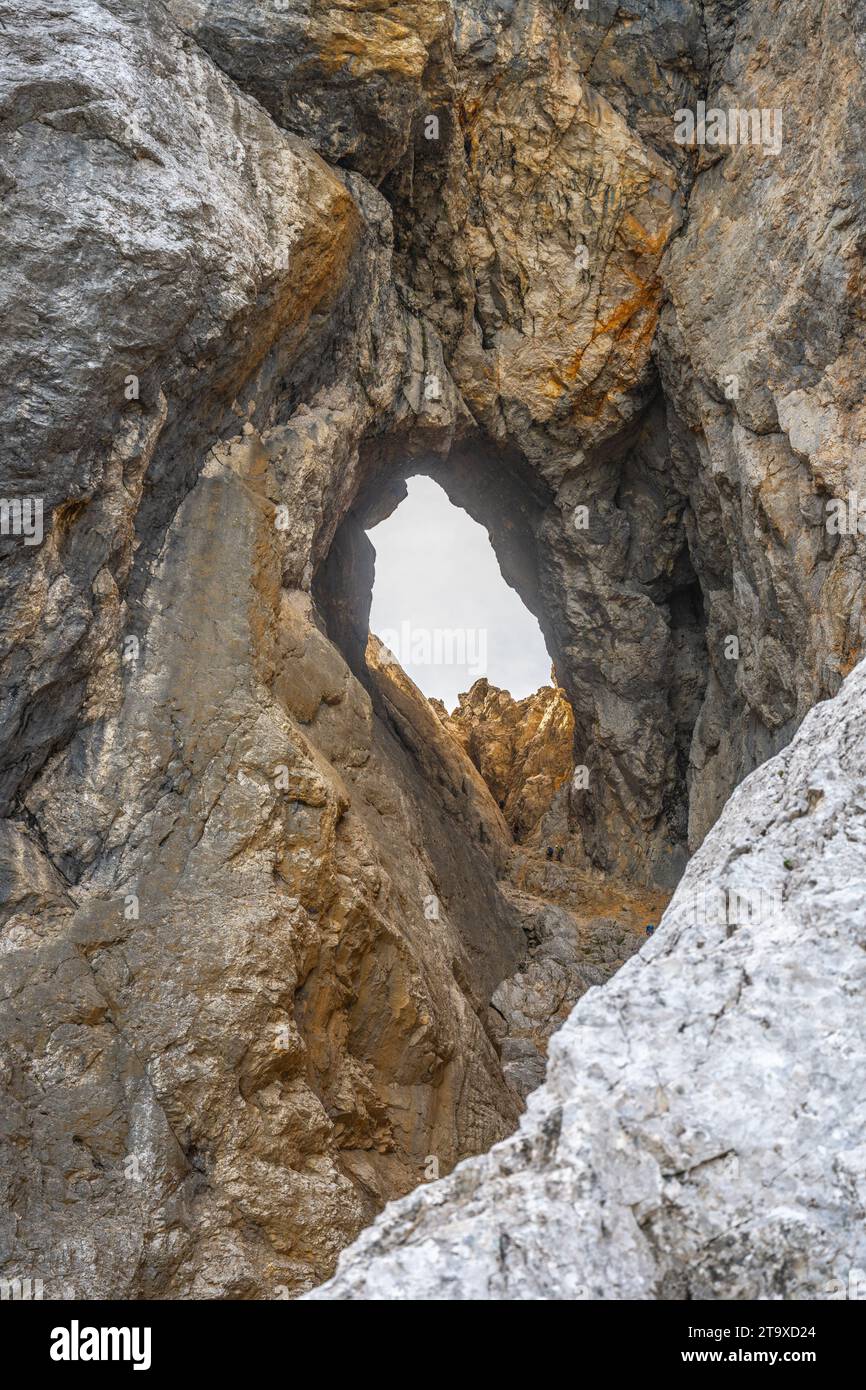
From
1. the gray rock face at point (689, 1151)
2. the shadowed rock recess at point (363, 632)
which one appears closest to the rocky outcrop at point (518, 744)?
the shadowed rock recess at point (363, 632)

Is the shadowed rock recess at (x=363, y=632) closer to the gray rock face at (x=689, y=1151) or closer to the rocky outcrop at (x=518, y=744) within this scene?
the gray rock face at (x=689, y=1151)

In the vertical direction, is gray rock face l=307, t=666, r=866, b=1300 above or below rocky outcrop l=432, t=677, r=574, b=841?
below

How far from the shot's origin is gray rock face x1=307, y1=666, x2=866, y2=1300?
3537mm

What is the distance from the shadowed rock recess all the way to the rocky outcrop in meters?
7.03

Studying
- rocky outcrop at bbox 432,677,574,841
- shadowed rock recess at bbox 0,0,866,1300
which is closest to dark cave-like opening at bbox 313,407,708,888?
shadowed rock recess at bbox 0,0,866,1300

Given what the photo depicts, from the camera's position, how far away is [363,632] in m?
18.7

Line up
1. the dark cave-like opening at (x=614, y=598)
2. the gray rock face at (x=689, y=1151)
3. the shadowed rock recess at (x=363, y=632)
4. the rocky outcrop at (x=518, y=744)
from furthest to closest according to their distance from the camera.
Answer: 1. the rocky outcrop at (x=518, y=744)
2. the dark cave-like opening at (x=614, y=598)
3. the shadowed rock recess at (x=363, y=632)
4. the gray rock face at (x=689, y=1151)

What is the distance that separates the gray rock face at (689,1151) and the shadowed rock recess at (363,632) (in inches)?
0.6

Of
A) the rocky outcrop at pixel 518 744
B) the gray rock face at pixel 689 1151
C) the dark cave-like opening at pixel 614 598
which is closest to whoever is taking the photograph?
the gray rock face at pixel 689 1151

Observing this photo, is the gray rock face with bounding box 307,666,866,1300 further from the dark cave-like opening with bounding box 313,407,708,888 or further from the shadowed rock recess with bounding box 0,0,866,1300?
the dark cave-like opening with bounding box 313,407,708,888

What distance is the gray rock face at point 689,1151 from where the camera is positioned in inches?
139

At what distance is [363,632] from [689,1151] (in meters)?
15.4

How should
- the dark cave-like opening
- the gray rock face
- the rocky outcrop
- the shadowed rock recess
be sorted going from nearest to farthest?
the gray rock face → the shadowed rock recess → the dark cave-like opening → the rocky outcrop

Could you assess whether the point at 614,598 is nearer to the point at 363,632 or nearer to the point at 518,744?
the point at 363,632
